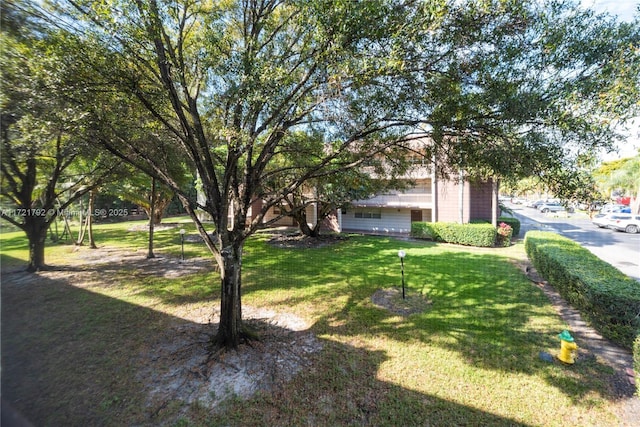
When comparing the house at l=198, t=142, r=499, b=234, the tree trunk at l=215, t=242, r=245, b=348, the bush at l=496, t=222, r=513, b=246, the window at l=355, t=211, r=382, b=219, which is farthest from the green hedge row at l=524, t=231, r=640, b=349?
the window at l=355, t=211, r=382, b=219

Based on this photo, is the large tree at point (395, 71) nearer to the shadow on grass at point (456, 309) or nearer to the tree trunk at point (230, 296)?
the tree trunk at point (230, 296)

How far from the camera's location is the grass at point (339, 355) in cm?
244

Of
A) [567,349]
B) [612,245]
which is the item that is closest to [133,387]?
[567,349]

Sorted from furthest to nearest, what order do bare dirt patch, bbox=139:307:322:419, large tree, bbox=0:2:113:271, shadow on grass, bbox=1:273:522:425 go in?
bare dirt patch, bbox=139:307:322:419
shadow on grass, bbox=1:273:522:425
large tree, bbox=0:2:113:271

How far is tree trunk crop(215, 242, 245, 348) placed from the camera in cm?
406

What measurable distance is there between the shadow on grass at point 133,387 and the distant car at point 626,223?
2069 centimetres

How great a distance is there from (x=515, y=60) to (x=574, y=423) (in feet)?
13.0

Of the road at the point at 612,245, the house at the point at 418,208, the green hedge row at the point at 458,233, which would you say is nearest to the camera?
the road at the point at 612,245

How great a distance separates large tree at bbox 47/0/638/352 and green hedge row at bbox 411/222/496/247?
10618mm

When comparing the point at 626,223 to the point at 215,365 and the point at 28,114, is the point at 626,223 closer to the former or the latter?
the point at 215,365

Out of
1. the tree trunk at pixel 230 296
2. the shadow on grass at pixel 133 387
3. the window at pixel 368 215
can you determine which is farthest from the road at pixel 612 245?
the window at pixel 368 215

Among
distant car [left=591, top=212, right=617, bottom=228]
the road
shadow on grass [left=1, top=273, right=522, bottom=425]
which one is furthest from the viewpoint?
distant car [left=591, top=212, right=617, bottom=228]

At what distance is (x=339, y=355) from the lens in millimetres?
4094

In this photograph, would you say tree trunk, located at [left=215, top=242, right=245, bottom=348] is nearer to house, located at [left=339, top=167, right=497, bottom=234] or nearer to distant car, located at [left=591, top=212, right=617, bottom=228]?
house, located at [left=339, top=167, right=497, bottom=234]
